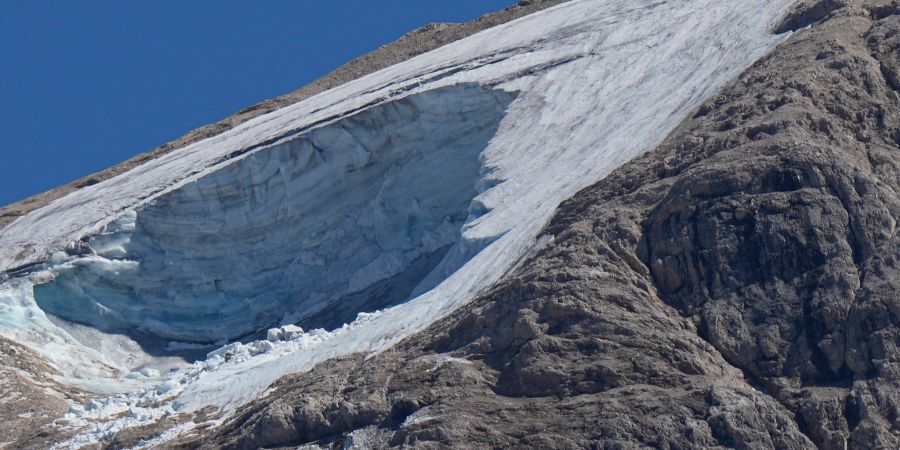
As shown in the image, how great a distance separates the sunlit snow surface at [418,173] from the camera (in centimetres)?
2812

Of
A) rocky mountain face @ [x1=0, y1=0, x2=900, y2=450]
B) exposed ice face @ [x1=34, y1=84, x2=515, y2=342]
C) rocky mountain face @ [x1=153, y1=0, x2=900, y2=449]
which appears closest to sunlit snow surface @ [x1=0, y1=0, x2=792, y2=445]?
exposed ice face @ [x1=34, y1=84, x2=515, y2=342]

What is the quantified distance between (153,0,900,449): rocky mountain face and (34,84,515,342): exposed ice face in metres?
7.15

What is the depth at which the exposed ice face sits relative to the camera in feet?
103

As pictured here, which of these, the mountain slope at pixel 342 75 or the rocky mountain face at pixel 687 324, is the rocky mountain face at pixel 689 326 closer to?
the rocky mountain face at pixel 687 324

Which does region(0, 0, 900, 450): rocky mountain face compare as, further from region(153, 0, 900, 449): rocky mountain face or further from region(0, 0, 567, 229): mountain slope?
region(0, 0, 567, 229): mountain slope

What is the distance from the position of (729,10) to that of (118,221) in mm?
11500

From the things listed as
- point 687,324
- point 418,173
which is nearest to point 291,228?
point 418,173

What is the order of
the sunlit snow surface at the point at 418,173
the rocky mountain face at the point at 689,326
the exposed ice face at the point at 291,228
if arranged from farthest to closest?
the exposed ice face at the point at 291,228 → the sunlit snow surface at the point at 418,173 → the rocky mountain face at the point at 689,326

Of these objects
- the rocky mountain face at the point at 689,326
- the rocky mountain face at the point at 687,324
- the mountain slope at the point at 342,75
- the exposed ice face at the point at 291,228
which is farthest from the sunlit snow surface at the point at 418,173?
the mountain slope at the point at 342,75

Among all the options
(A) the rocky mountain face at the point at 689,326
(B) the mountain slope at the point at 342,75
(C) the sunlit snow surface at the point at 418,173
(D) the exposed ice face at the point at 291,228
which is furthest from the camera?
(B) the mountain slope at the point at 342,75

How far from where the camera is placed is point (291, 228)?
32.3 metres

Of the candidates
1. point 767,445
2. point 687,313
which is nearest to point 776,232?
point 687,313

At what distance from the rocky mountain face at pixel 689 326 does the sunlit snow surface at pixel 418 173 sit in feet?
11.5

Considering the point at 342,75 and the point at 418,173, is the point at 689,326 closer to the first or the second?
the point at 418,173
